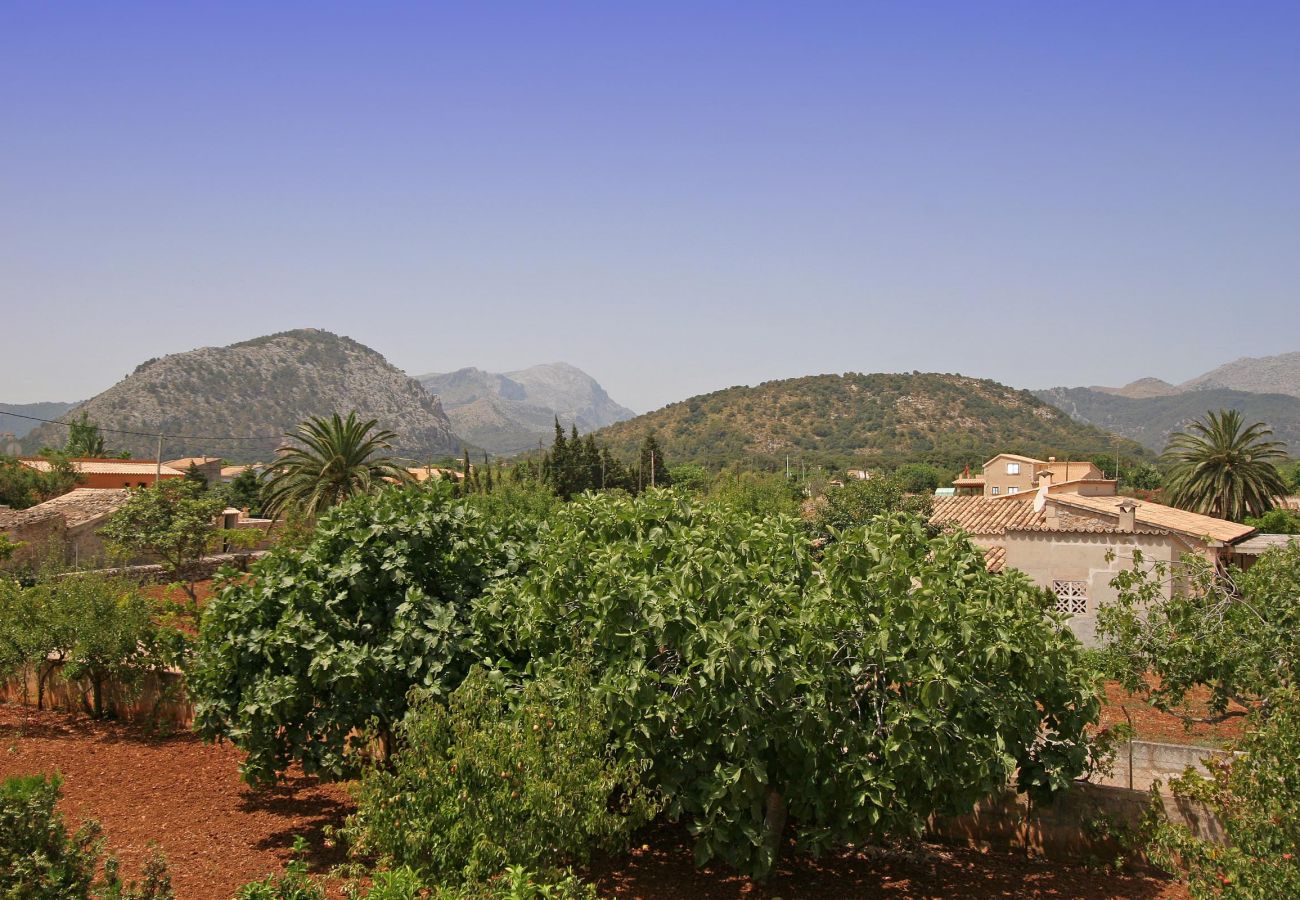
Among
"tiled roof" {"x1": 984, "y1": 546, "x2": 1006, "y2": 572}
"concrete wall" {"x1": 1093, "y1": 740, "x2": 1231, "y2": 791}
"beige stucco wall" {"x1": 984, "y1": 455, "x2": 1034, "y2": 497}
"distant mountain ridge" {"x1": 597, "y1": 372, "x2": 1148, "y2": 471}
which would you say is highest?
"distant mountain ridge" {"x1": 597, "y1": 372, "x2": 1148, "y2": 471}

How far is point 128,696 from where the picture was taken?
12859 mm

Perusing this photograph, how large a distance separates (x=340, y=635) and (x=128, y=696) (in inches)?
234

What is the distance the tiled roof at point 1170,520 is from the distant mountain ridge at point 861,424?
71.3 metres

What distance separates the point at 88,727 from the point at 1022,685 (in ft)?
39.6

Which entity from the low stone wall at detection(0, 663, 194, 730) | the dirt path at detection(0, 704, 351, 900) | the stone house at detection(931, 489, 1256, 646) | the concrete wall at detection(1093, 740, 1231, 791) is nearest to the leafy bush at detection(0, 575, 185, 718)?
the low stone wall at detection(0, 663, 194, 730)

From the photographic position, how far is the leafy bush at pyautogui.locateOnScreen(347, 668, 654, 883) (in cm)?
600

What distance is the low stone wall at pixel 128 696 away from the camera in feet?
41.6

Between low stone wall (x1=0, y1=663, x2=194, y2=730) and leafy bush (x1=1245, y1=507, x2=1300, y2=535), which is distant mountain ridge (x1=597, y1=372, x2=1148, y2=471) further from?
low stone wall (x1=0, y1=663, x2=194, y2=730)

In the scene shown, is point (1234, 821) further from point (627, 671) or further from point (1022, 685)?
point (627, 671)

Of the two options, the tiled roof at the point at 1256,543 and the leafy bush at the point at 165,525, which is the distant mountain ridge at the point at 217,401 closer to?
the leafy bush at the point at 165,525

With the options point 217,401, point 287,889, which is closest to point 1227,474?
point 287,889

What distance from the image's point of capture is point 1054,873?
9023mm

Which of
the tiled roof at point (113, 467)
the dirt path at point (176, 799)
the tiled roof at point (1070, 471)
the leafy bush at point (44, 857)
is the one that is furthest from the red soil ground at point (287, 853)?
the tiled roof at point (113, 467)

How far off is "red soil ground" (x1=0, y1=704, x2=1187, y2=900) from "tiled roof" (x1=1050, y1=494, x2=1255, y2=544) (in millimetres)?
18076
